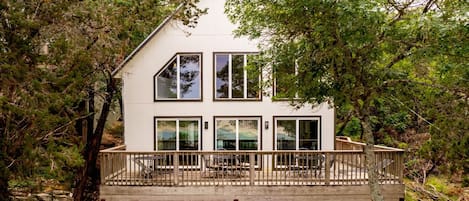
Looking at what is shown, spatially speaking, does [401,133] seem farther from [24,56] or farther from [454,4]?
[24,56]

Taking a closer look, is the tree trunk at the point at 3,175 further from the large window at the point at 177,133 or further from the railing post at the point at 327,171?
the railing post at the point at 327,171

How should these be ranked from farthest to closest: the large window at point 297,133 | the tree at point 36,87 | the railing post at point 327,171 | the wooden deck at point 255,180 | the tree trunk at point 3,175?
1. the large window at point 297,133
2. the wooden deck at point 255,180
3. the railing post at point 327,171
4. the tree at point 36,87
5. the tree trunk at point 3,175

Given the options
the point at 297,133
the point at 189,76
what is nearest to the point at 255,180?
the point at 297,133

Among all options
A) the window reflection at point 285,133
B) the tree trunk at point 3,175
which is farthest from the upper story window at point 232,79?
the tree trunk at point 3,175

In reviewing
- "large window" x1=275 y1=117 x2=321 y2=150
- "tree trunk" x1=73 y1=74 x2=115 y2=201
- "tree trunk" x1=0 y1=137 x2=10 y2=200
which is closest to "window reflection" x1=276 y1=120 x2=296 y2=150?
"large window" x1=275 y1=117 x2=321 y2=150

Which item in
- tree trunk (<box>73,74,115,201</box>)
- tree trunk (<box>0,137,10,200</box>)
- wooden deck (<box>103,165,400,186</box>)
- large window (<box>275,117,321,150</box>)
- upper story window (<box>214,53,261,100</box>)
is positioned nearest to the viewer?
tree trunk (<box>0,137,10,200</box>)

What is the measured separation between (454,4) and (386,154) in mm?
4655

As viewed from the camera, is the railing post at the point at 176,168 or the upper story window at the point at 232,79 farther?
the upper story window at the point at 232,79

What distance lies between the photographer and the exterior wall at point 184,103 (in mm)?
11781

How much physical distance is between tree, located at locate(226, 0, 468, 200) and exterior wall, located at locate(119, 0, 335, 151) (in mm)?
3527

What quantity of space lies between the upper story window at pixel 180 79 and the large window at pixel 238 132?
1.22 m

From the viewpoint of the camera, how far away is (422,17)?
5.79 m

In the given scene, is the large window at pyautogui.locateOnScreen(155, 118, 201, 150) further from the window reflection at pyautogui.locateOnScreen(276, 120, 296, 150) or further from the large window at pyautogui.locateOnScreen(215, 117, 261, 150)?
the window reflection at pyautogui.locateOnScreen(276, 120, 296, 150)

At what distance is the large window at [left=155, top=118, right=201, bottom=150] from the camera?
38.8 feet
